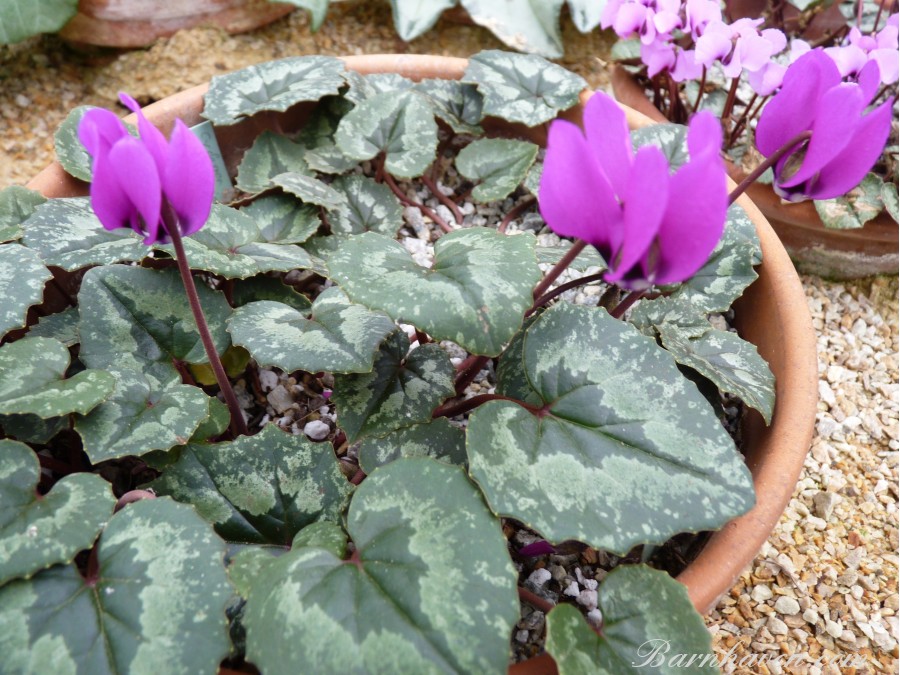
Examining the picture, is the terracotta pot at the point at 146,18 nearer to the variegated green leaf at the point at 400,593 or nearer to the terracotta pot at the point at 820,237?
the terracotta pot at the point at 820,237

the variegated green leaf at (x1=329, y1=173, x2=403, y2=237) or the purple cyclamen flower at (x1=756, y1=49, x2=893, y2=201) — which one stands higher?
the purple cyclamen flower at (x1=756, y1=49, x2=893, y2=201)

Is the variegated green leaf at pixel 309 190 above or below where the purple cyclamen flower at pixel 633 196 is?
below

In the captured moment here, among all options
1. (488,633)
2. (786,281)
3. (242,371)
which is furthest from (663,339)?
(242,371)

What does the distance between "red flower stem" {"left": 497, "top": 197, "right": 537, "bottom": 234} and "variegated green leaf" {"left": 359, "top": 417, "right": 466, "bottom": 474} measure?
50 cm

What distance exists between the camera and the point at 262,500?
30.5 inches

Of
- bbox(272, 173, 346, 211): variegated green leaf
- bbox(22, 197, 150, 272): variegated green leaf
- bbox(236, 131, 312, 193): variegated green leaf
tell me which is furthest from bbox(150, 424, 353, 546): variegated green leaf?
bbox(236, 131, 312, 193): variegated green leaf

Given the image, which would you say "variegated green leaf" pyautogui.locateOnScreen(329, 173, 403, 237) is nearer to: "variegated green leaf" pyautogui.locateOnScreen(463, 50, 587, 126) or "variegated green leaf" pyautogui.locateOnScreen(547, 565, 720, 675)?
"variegated green leaf" pyautogui.locateOnScreen(463, 50, 587, 126)

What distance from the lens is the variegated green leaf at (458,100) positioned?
4.27 ft

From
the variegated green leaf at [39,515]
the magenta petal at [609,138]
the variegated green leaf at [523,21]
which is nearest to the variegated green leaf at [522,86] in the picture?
the variegated green leaf at [523,21]

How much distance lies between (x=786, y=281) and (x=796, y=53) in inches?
20.1

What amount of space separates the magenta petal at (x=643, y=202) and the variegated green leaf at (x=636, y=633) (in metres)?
0.33

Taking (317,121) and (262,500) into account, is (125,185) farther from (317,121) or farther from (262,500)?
(317,121)

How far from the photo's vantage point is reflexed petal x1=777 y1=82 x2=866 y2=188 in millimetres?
656

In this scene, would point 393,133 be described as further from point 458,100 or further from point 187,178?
point 187,178
